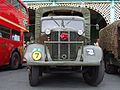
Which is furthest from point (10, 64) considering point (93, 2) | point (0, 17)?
point (93, 2)

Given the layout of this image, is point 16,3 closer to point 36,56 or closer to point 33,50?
point 33,50

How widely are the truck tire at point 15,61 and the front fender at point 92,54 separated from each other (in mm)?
6679

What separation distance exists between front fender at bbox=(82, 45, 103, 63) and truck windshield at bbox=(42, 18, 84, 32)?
1461 millimetres

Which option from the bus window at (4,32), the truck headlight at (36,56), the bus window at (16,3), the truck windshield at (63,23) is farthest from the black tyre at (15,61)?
the truck headlight at (36,56)

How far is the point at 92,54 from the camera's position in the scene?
9.50 meters

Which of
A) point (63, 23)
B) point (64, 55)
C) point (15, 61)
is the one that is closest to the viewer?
point (64, 55)

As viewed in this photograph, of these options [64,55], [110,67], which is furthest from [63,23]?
→ [110,67]

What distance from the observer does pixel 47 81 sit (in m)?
10.9

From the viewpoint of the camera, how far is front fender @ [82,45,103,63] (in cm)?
936

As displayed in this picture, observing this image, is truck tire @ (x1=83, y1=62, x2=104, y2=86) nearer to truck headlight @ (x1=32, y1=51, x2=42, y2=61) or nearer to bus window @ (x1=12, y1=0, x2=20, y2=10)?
truck headlight @ (x1=32, y1=51, x2=42, y2=61)

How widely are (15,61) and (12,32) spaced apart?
61.5 inches

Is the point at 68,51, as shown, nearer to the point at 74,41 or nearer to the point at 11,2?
the point at 74,41

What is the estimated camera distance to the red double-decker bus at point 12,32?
561 inches

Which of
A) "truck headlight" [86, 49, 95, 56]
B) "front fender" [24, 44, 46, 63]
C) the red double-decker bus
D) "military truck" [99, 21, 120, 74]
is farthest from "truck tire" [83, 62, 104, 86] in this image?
the red double-decker bus
